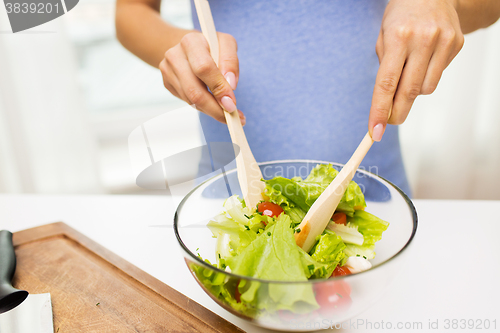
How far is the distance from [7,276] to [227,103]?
2.01 feet

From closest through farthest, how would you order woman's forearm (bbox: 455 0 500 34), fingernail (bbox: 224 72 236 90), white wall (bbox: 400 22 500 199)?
fingernail (bbox: 224 72 236 90) < woman's forearm (bbox: 455 0 500 34) < white wall (bbox: 400 22 500 199)

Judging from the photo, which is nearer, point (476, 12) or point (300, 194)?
point (300, 194)

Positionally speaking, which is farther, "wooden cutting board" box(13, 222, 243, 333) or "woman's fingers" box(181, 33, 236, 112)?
"woman's fingers" box(181, 33, 236, 112)

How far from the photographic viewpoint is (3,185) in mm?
2611

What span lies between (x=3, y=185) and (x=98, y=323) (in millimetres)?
2462

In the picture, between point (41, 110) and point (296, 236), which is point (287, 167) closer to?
point (296, 236)

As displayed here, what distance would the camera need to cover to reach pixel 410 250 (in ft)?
1.83

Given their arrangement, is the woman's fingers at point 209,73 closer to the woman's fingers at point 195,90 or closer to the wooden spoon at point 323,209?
the woman's fingers at point 195,90

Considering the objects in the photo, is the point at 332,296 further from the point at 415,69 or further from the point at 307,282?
the point at 415,69

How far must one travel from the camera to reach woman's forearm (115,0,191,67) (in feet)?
4.00

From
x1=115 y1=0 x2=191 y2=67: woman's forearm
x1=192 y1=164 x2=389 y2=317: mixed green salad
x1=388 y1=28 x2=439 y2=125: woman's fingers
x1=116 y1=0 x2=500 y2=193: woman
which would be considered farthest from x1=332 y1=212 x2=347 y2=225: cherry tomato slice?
x1=115 y1=0 x2=191 y2=67: woman's forearm

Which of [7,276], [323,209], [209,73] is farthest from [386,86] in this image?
[7,276]

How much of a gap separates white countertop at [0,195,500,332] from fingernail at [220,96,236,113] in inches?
15.3

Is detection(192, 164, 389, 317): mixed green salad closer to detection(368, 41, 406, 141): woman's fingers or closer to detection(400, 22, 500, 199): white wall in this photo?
detection(368, 41, 406, 141): woman's fingers
